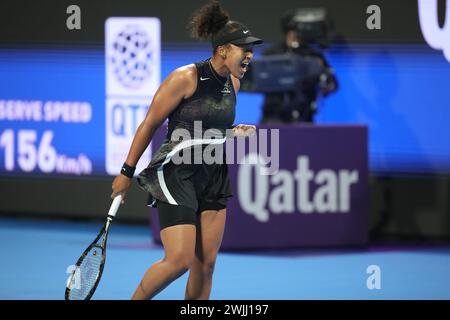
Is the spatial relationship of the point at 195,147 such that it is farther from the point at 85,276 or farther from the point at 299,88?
the point at 299,88

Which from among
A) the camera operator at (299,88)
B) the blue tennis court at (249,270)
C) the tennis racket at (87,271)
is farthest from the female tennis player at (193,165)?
the camera operator at (299,88)

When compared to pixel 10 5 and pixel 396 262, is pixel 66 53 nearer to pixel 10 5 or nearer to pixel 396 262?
pixel 10 5

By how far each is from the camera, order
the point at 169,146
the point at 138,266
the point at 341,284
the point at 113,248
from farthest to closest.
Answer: the point at 113,248 → the point at 138,266 → the point at 341,284 → the point at 169,146

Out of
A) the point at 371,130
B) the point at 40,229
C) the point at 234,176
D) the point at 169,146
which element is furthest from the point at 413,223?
the point at 169,146

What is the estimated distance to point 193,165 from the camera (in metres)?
5.06

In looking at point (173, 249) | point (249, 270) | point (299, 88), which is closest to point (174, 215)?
point (173, 249)

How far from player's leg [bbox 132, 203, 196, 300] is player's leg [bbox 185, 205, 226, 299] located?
14 centimetres

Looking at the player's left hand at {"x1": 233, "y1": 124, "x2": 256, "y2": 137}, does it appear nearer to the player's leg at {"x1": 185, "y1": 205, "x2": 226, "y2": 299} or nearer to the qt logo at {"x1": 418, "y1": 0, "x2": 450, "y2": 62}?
the player's leg at {"x1": 185, "y1": 205, "x2": 226, "y2": 299}

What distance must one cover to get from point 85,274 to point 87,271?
0.06 feet

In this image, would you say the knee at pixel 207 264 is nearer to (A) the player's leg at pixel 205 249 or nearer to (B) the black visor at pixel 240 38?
(A) the player's leg at pixel 205 249

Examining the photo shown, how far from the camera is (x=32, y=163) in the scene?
9.95 metres

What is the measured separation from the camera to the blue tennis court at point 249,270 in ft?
22.2

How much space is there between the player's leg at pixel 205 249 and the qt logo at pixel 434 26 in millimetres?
4009
